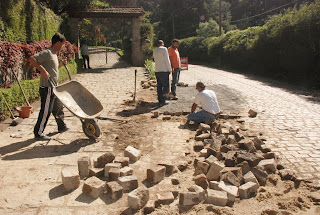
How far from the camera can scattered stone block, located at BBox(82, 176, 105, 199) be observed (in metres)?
3.43

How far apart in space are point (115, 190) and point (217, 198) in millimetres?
1268

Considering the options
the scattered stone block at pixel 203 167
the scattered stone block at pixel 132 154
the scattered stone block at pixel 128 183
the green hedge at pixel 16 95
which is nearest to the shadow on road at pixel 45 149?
the scattered stone block at pixel 132 154

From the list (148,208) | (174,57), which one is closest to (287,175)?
(148,208)

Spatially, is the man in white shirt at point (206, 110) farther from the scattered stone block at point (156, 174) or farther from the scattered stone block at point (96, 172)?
the scattered stone block at point (96, 172)

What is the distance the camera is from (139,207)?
3201 mm

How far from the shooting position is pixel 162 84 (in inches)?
325

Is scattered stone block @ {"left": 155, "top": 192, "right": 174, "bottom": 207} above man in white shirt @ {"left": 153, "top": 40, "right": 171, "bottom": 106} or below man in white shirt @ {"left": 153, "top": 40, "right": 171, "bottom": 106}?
below

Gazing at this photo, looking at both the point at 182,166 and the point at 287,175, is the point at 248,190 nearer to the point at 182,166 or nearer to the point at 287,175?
the point at 287,175

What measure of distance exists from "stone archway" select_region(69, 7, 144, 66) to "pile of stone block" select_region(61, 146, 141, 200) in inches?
646

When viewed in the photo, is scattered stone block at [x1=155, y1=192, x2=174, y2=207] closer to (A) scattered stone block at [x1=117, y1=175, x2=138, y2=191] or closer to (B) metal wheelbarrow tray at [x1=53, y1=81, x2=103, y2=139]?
(A) scattered stone block at [x1=117, y1=175, x2=138, y2=191]

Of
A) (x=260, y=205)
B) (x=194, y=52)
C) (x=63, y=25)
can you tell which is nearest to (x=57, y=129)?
(x=260, y=205)

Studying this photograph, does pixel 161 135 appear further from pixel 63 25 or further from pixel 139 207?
pixel 63 25

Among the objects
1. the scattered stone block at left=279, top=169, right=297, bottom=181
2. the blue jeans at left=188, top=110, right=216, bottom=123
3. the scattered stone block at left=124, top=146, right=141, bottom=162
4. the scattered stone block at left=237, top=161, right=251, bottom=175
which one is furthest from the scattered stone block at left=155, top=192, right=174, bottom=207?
the blue jeans at left=188, top=110, right=216, bottom=123

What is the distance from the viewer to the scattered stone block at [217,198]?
129 inches
